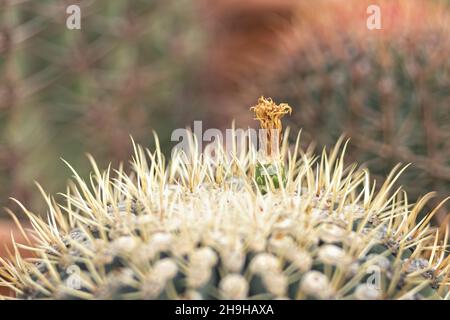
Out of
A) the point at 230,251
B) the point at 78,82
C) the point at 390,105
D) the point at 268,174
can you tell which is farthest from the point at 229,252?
the point at 78,82

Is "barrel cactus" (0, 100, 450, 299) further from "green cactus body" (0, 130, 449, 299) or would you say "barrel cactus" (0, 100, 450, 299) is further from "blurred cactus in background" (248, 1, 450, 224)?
"blurred cactus in background" (248, 1, 450, 224)

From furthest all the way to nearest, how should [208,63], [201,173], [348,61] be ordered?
[208,63] < [348,61] < [201,173]

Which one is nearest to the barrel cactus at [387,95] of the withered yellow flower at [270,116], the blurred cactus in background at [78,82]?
the blurred cactus in background at [78,82]

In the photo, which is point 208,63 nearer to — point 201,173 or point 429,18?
point 429,18

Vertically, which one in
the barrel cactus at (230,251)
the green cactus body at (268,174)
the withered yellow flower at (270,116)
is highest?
the withered yellow flower at (270,116)

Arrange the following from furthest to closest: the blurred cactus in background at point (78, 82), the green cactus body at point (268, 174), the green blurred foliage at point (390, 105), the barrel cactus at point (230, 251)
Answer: the blurred cactus in background at point (78, 82) → the green blurred foliage at point (390, 105) → the green cactus body at point (268, 174) → the barrel cactus at point (230, 251)

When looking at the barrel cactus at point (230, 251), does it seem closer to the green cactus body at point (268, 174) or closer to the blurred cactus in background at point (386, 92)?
the green cactus body at point (268, 174)

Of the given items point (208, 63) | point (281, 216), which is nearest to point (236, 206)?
point (281, 216)

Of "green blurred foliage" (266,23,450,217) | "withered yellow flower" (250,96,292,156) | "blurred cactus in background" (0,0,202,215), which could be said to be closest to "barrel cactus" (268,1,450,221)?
"green blurred foliage" (266,23,450,217)

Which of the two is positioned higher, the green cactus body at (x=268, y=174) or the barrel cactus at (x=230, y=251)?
the green cactus body at (x=268, y=174)
